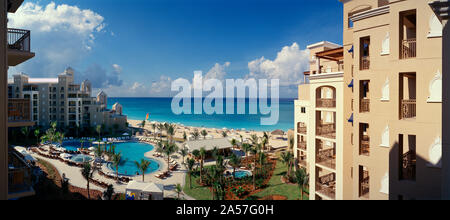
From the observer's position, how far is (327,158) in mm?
14031

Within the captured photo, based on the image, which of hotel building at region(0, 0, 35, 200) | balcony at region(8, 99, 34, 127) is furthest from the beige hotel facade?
balcony at region(8, 99, 34, 127)

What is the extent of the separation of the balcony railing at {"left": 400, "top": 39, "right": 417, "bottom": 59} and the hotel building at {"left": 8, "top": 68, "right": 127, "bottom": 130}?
5604cm

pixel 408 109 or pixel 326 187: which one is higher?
pixel 408 109

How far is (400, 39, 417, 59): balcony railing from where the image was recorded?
8.19 m

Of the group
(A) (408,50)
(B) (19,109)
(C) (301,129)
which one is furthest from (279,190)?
(B) (19,109)

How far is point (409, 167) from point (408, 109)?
2.32 meters

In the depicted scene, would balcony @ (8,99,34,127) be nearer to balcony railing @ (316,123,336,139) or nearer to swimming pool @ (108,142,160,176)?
balcony railing @ (316,123,336,139)

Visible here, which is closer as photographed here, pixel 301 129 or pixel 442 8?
pixel 442 8

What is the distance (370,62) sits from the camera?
33.0 feet

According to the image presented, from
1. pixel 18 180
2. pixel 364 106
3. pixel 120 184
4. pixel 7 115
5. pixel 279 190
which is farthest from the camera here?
pixel 120 184

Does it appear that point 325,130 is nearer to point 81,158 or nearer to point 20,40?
point 20,40
